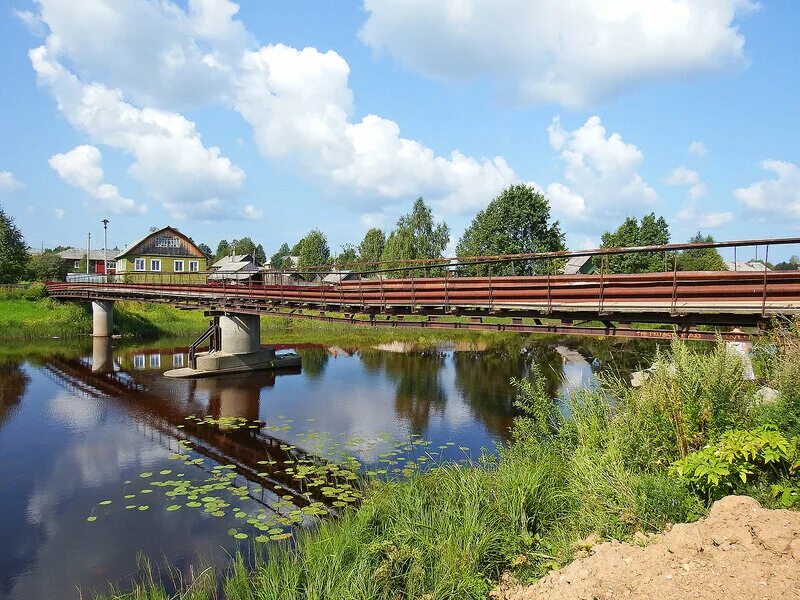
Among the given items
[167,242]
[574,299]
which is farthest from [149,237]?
[574,299]

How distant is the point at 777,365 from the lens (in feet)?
27.0

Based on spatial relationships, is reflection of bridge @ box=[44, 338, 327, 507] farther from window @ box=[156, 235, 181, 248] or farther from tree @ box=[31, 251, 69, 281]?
tree @ box=[31, 251, 69, 281]

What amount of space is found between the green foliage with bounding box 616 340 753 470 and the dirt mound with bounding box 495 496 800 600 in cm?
187

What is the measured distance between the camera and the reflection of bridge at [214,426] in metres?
12.9

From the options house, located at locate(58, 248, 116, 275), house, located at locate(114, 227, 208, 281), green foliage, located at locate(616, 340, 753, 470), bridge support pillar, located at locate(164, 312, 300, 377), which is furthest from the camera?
house, located at locate(58, 248, 116, 275)

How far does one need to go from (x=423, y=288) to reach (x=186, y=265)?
57.2 metres

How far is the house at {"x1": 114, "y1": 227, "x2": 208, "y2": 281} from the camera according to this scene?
208ft

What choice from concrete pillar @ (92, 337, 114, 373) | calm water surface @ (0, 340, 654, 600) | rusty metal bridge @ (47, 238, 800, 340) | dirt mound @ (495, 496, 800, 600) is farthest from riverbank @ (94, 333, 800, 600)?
concrete pillar @ (92, 337, 114, 373)

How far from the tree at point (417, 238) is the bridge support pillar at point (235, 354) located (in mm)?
41037

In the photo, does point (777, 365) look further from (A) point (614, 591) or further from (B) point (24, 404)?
(B) point (24, 404)

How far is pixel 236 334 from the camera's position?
28.6m

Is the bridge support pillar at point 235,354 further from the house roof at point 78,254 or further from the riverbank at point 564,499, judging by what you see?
the house roof at point 78,254

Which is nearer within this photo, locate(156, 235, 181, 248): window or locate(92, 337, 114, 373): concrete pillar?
locate(92, 337, 114, 373): concrete pillar

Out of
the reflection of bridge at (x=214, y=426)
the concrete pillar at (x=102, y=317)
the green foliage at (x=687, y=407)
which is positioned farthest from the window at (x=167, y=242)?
the green foliage at (x=687, y=407)
